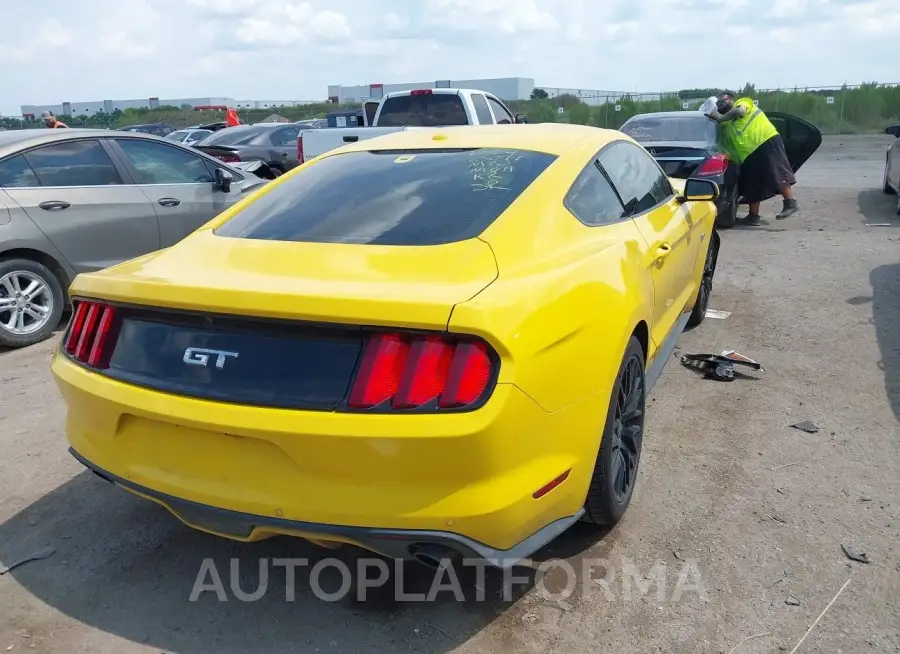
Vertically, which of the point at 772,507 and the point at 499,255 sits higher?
the point at 499,255

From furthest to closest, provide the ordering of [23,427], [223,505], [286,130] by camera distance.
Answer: [286,130] < [23,427] < [223,505]

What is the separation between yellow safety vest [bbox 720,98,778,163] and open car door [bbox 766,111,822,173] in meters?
1.43

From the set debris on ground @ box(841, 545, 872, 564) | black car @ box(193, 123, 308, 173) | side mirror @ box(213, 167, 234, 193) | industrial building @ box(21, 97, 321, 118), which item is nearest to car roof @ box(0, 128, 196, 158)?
side mirror @ box(213, 167, 234, 193)

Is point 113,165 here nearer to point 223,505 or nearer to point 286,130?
point 223,505

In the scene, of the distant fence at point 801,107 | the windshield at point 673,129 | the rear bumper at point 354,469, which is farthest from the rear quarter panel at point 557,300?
the distant fence at point 801,107

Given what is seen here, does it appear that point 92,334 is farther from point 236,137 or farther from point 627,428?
point 236,137

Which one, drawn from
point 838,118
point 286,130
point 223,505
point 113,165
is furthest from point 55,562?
point 838,118

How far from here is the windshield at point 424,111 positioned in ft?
34.1

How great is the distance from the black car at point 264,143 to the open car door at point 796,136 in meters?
9.28

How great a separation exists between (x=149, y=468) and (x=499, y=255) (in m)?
1.37

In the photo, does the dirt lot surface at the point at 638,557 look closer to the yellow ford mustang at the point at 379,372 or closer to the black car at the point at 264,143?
the yellow ford mustang at the point at 379,372

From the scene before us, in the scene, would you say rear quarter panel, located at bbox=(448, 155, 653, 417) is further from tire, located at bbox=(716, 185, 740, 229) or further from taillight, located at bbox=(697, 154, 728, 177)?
tire, located at bbox=(716, 185, 740, 229)

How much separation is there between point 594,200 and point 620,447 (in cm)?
109

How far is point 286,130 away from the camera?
1677 centimetres
